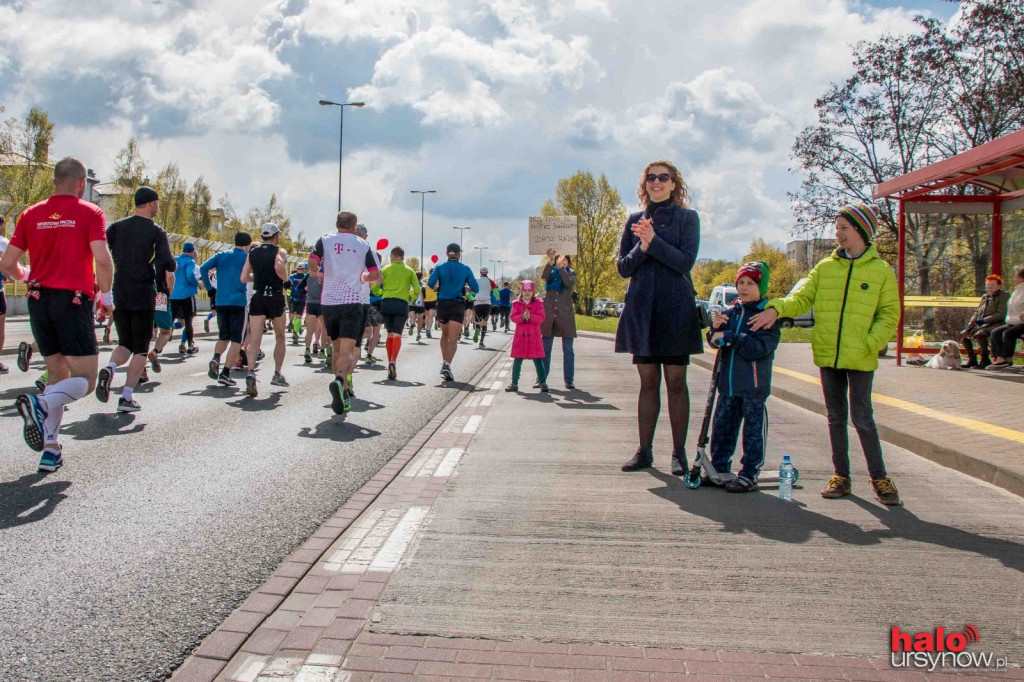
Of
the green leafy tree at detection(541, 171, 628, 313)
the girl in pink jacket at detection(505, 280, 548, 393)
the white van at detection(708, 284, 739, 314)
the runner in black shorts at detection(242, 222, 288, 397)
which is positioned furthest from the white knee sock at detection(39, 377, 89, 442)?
the green leafy tree at detection(541, 171, 628, 313)

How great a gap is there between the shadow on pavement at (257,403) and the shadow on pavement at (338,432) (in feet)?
3.94

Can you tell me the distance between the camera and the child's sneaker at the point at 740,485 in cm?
532

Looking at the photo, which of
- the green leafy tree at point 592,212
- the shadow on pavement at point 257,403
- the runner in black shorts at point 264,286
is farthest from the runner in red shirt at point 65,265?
the green leafy tree at point 592,212

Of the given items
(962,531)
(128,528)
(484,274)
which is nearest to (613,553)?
(962,531)

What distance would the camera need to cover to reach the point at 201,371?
12.6 meters

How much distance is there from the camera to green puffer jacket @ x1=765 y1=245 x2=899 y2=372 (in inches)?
202

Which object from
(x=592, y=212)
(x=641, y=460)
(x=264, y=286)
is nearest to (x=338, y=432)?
(x=641, y=460)

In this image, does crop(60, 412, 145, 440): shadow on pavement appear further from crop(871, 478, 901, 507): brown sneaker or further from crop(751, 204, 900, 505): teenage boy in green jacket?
crop(871, 478, 901, 507): brown sneaker

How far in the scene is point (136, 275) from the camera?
25.9 feet

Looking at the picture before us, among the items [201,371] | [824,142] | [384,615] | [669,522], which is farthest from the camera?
[824,142]

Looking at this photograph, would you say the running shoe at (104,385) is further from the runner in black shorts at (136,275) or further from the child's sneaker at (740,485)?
the child's sneaker at (740,485)

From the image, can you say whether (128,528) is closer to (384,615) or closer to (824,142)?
(384,615)

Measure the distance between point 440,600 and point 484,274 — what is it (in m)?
21.4

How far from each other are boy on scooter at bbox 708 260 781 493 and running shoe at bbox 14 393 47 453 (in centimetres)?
403
